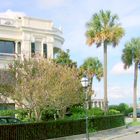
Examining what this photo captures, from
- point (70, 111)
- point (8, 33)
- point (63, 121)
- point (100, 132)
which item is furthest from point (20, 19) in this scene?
point (63, 121)

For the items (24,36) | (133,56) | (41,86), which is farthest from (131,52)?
(41,86)

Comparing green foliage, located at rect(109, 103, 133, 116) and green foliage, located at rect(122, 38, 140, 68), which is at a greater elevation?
green foliage, located at rect(122, 38, 140, 68)

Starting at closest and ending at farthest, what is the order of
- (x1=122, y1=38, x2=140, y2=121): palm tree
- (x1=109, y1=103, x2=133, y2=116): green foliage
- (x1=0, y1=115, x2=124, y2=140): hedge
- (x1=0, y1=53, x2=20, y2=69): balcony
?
1. (x1=0, y1=115, x2=124, y2=140): hedge
2. (x1=0, y1=53, x2=20, y2=69): balcony
3. (x1=122, y1=38, x2=140, y2=121): palm tree
4. (x1=109, y1=103, x2=133, y2=116): green foliage

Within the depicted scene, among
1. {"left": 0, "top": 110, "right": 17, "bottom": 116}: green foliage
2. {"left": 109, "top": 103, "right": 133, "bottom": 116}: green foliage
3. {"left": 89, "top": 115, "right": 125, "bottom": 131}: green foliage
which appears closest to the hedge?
{"left": 89, "top": 115, "right": 125, "bottom": 131}: green foliage

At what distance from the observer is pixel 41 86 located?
29.9 m

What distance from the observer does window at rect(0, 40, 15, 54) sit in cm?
5011

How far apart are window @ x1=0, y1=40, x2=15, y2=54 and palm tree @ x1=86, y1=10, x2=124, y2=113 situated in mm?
7997

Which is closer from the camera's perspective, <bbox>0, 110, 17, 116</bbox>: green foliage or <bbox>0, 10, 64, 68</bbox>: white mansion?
<bbox>0, 110, 17, 116</bbox>: green foliage

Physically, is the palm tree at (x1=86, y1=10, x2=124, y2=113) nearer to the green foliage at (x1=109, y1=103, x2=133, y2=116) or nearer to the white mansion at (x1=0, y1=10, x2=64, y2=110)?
the white mansion at (x1=0, y1=10, x2=64, y2=110)

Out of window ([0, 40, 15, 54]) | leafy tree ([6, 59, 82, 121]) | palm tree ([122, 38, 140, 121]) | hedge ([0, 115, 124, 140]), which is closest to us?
hedge ([0, 115, 124, 140])

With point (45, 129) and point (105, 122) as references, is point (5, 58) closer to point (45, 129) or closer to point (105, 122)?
point (105, 122)

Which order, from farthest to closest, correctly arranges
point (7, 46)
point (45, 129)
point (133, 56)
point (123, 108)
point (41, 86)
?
point (123, 108), point (133, 56), point (7, 46), point (41, 86), point (45, 129)

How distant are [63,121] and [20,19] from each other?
2178cm

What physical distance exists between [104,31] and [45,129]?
25338mm
